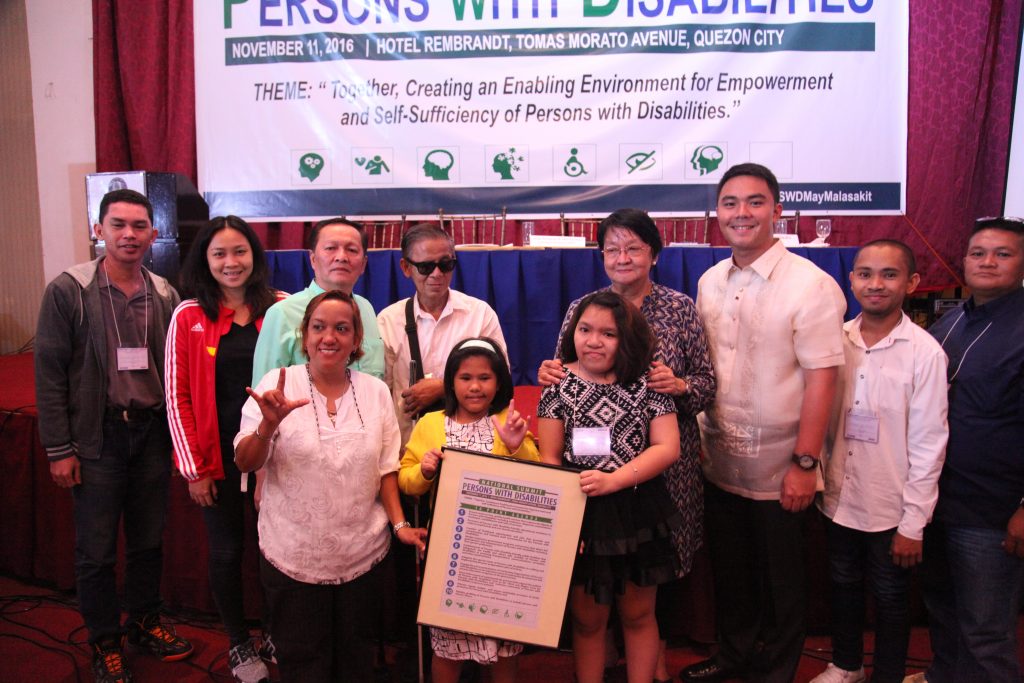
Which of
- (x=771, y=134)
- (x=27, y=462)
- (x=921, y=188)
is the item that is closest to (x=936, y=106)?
(x=921, y=188)

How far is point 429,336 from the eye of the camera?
97.3 inches

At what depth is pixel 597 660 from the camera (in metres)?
2.06

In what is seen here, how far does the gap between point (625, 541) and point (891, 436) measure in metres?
0.98

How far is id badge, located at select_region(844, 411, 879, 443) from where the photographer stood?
7.00 feet

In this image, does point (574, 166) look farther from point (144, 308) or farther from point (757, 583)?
point (757, 583)

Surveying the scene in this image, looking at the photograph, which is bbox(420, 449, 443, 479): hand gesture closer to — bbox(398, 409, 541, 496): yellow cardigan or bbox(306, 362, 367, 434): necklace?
bbox(398, 409, 541, 496): yellow cardigan

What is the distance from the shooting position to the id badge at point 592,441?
187 centimetres

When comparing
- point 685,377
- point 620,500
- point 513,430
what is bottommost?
point 620,500

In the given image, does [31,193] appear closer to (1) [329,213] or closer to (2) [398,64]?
(1) [329,213]

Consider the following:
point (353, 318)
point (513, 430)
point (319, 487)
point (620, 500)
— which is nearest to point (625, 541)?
point (620, 500)

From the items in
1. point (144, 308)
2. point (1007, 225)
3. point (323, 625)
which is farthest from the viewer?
point (144, 308)

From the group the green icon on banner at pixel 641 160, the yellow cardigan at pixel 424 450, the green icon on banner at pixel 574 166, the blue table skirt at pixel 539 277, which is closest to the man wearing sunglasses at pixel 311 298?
the yellow cardigan at pixel 424 450

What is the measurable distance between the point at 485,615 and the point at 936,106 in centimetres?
539

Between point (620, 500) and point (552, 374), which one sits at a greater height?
point (552, 374)
